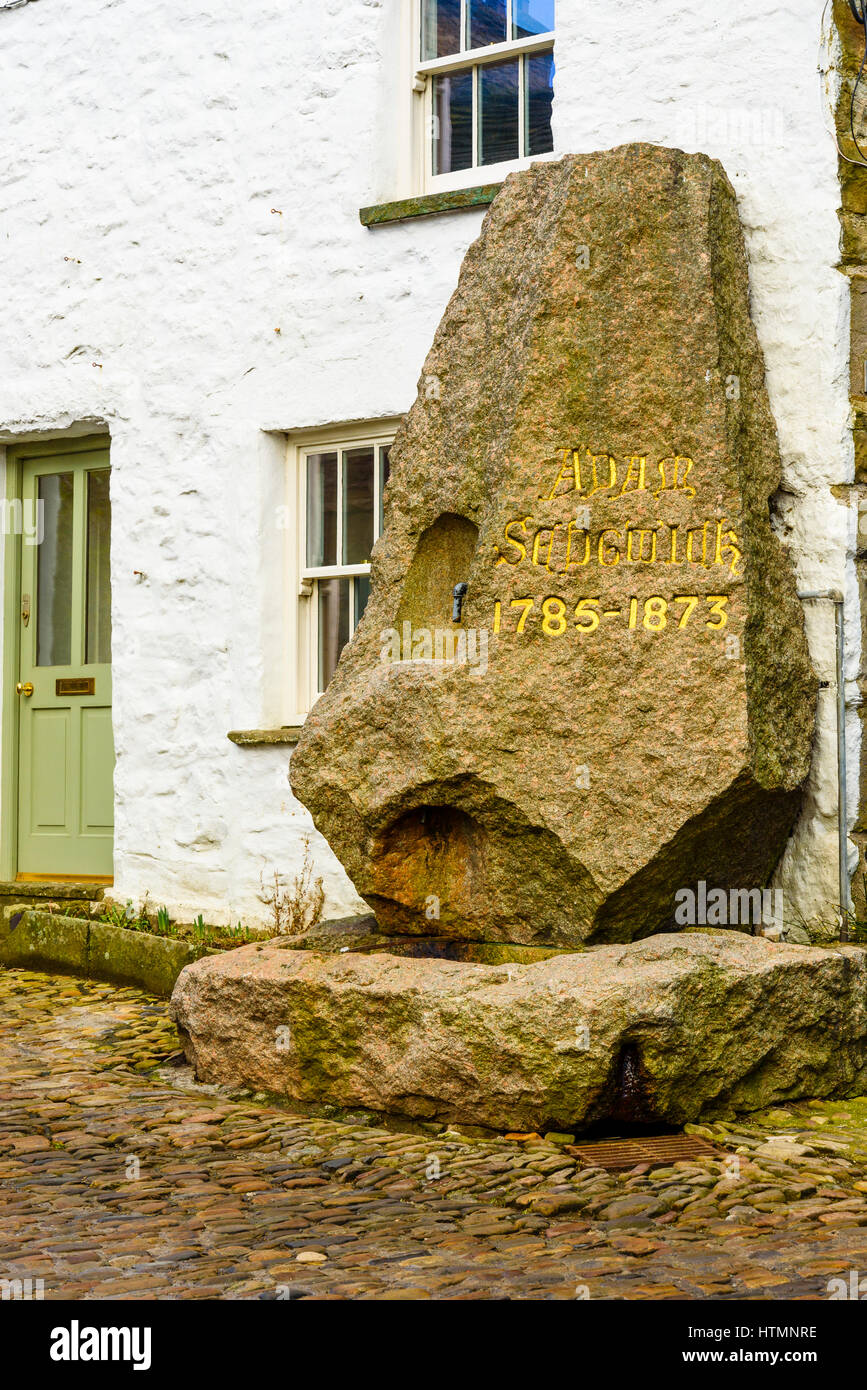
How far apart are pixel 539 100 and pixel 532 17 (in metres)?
0.39

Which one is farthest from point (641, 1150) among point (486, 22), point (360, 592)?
point (486, 22)

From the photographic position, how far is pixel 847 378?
576 cm

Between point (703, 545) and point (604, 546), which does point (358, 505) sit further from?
point (703, 545)

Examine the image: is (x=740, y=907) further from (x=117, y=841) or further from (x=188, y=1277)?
(x=117, y=841)

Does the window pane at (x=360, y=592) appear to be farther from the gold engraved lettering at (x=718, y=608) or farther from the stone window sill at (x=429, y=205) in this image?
the gold engraved lettering at (x=718, y=608)

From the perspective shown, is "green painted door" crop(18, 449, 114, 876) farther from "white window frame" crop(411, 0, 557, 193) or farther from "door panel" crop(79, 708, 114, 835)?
"white window frame" crop(411, 0, 557, 193)

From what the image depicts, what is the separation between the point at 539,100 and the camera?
6.97 meters

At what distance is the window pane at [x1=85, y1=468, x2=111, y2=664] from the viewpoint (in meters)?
8.41

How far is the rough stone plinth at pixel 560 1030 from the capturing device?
4.40 m

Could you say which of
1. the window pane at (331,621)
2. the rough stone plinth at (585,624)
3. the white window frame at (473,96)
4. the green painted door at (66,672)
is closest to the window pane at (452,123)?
the white window frame at (473,96)

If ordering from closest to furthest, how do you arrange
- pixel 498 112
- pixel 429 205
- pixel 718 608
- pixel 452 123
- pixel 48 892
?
pixel 718 608
pixel 429 205
pixel 498 112
pixel 452 123
pixel 48 892

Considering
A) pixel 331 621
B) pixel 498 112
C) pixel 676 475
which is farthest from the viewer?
pixel 331 621

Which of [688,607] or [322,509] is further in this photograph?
[322,509]

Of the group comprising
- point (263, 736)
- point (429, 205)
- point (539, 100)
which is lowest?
point (263, 736)
